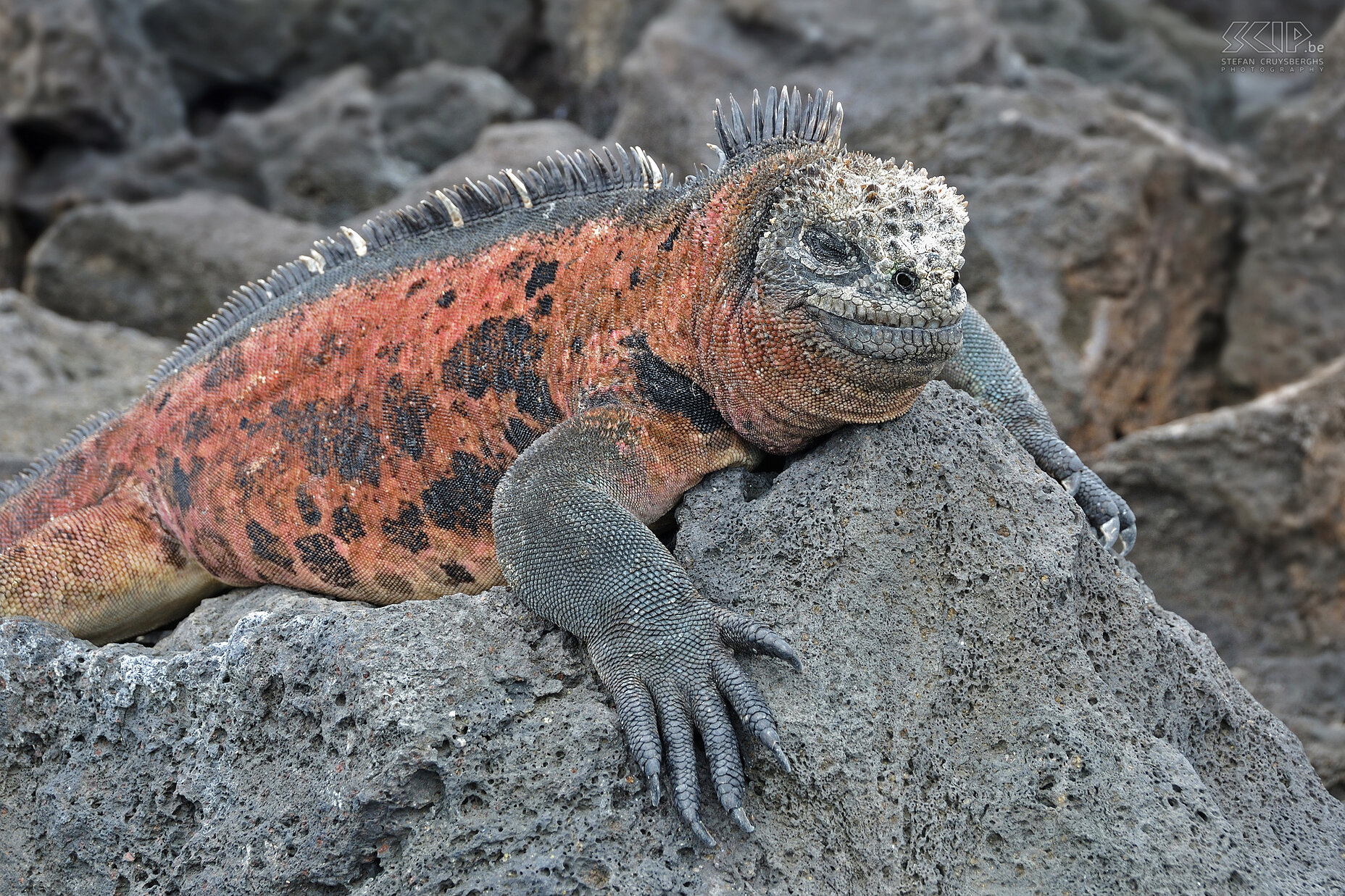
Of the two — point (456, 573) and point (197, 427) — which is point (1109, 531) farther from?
point (197, 427)

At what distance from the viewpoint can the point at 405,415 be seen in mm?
3387

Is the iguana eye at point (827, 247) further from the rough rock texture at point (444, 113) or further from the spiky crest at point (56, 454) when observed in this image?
the rough rock texture at point (444, 113)

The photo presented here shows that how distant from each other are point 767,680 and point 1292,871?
119cm

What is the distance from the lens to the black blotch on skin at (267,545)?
366cm

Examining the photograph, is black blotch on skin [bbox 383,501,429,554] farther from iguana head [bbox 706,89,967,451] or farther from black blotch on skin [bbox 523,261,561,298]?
iguana head [bbox 706,89,967,451]

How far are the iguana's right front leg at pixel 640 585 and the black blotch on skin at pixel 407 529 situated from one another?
0.62 m

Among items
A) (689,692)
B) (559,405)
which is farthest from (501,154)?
(689,692)

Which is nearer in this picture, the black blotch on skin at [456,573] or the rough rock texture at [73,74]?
the black blotch on skin at [456,573]

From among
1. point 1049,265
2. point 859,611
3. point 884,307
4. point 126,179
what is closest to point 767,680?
point 859,611

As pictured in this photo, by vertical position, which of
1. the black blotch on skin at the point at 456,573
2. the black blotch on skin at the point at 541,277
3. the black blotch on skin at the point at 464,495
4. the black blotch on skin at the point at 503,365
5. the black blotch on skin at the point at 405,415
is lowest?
the black blotch on skin at the point at 456,573

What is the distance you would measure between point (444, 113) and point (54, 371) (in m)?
4.22

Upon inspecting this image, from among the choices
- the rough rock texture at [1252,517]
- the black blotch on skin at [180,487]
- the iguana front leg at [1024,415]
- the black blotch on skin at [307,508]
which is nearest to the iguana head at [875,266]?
the iguana front leg at [1024,415]

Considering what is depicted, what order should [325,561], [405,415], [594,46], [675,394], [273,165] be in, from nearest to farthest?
1. [675,394]
2. [405,415]
3. [325,561]
4. [273,165]
5. [594,46]

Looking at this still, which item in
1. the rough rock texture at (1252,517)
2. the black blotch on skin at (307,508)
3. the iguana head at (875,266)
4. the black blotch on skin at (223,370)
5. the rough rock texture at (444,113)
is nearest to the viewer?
the iguana head at (875,266)
